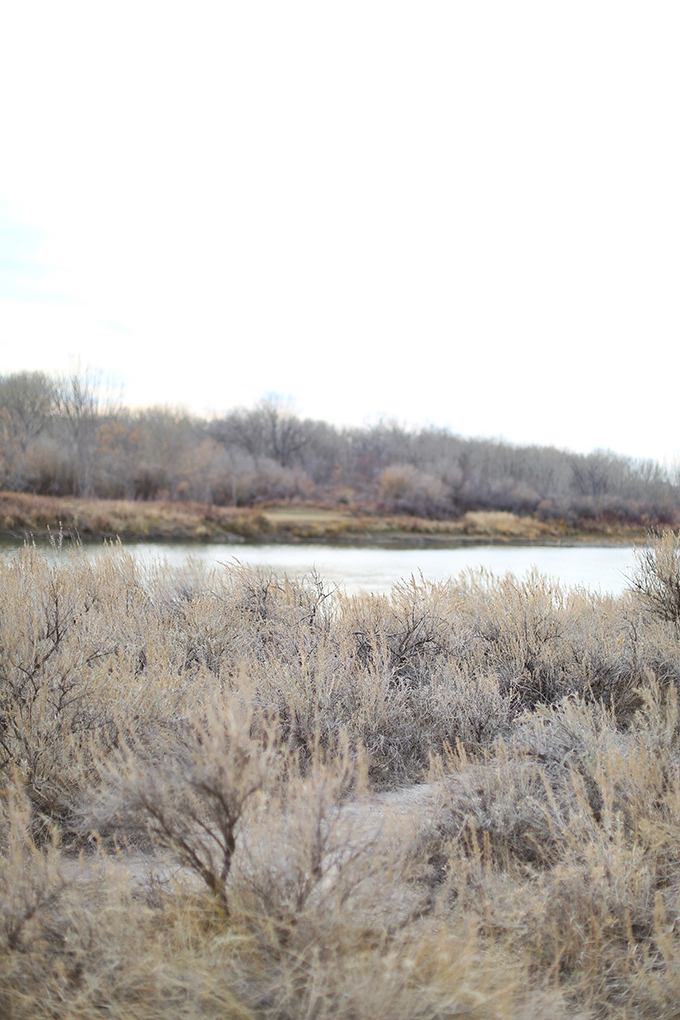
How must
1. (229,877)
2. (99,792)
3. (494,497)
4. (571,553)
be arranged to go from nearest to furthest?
(229,877), (99,792), (571,553), (494,497)

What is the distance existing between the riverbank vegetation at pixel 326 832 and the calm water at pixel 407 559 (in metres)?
12.3

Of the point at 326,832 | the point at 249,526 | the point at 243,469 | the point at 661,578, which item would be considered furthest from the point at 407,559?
the point at 243,469

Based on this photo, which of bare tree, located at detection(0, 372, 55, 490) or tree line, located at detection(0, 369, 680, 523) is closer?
tree line, located at detection(0, 369, 680, 523)

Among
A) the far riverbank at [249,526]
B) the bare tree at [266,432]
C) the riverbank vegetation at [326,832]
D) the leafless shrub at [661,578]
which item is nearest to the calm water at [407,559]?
the far riverbank at [249,526]

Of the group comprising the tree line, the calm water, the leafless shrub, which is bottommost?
the calm water

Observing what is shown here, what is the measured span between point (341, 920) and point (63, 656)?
9.63 feet

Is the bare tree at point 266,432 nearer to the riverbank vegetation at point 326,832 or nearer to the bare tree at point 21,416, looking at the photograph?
the bare tree at point 21,416

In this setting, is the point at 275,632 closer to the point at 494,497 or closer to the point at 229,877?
the point at 229,877

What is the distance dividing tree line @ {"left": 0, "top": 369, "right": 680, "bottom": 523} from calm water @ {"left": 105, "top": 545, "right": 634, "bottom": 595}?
82.0 inches

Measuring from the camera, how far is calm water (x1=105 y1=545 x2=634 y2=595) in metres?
20.3

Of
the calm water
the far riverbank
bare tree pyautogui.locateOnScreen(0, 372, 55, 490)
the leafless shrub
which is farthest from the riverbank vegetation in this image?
bare tree pyautogui.locateOnScreen(0, 372, 55, 490)

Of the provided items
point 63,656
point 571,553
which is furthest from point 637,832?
point 571,553

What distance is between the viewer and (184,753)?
3.13m

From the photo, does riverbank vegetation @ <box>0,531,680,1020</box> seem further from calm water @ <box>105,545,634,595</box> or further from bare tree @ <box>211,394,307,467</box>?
bare tree @ <box>211,394,307,467</box>
